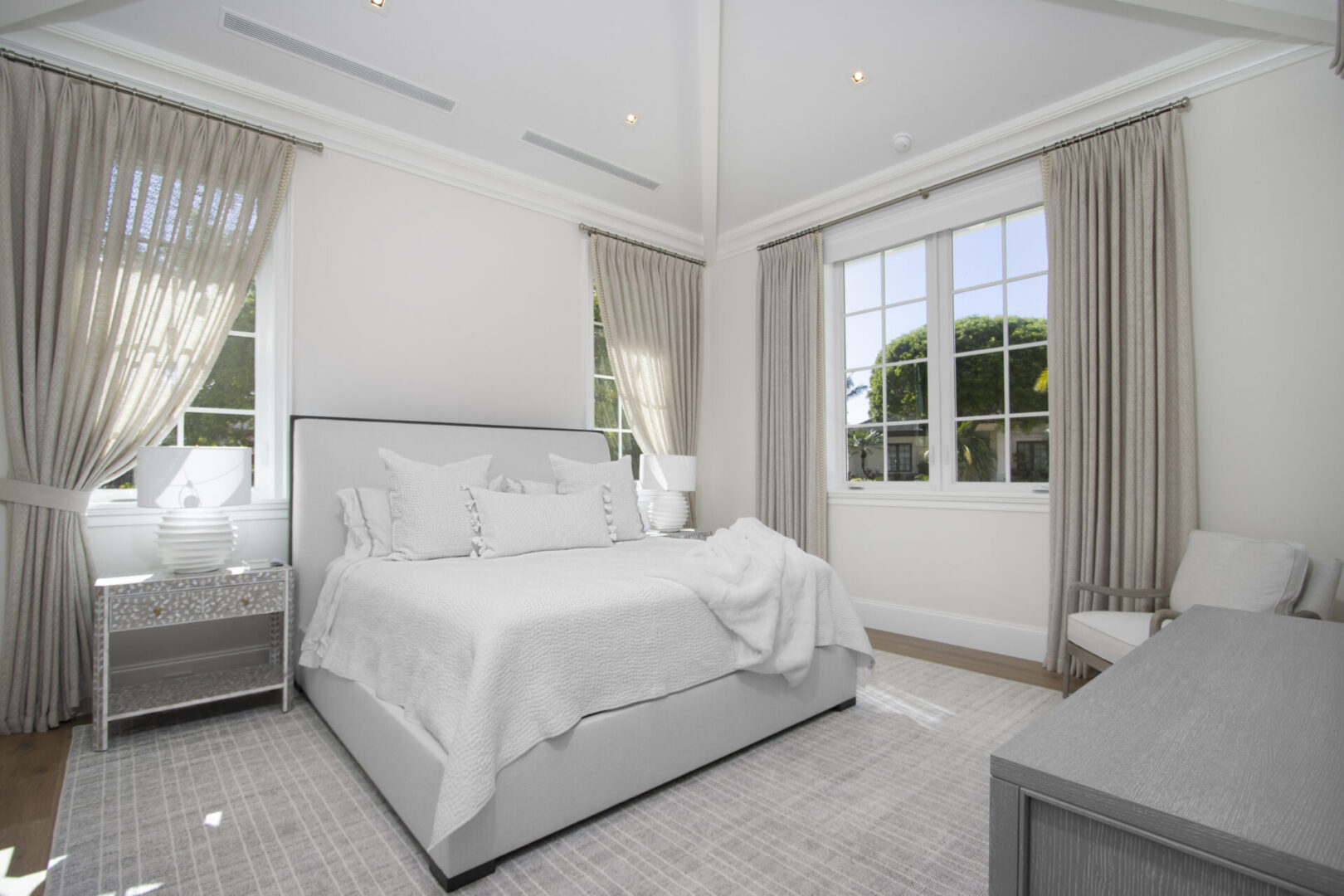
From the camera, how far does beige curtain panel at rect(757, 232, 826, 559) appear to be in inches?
171

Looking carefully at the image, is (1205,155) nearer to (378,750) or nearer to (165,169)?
(378,750)

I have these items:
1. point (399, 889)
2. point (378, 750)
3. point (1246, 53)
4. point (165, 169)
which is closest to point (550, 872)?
point (399, 889)

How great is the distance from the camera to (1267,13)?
2492 mm

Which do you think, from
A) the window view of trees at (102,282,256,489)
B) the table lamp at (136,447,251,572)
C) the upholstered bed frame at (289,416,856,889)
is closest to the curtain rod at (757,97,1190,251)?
the upholstered bed frame at (289,416,856,889)

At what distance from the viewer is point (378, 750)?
1950 millimetres

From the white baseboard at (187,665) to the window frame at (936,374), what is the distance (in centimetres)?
340

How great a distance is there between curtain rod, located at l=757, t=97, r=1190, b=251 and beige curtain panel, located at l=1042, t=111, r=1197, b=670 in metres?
0.03

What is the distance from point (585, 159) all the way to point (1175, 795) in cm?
402

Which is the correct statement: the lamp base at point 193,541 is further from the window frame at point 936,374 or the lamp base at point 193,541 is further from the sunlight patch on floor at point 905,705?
the window frame at point 936,374

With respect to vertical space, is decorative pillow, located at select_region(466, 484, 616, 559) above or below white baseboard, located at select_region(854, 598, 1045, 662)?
above

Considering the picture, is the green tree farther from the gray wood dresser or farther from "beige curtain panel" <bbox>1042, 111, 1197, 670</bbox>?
the gray wood dresser

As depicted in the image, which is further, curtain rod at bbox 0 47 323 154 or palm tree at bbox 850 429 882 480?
palm tree at bbox 850 429 882 480

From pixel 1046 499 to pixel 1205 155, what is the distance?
1.72m

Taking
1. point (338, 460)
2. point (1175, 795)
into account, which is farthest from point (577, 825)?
point (338, 460)
